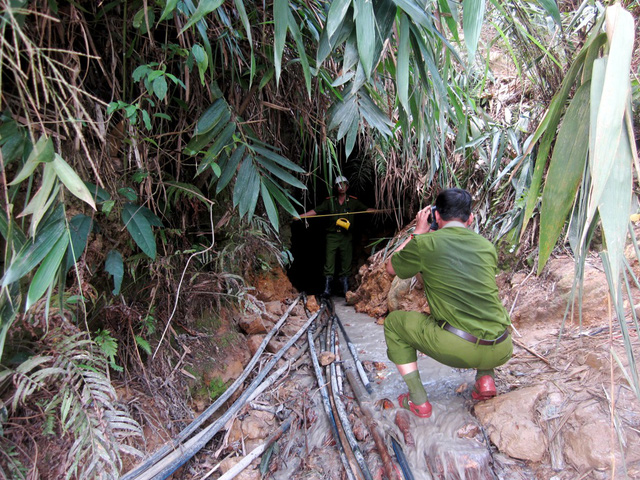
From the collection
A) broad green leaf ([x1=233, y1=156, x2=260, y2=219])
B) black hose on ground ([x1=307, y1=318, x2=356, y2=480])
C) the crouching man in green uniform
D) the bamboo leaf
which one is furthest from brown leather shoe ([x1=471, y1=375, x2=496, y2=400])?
the bamboo leaf

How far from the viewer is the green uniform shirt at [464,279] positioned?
1711 mm

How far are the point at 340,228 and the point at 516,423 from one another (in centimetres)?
356

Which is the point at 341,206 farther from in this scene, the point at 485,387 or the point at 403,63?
the point at 403,63

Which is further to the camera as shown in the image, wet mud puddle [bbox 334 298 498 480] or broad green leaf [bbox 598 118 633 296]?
wet mud puddle [bbox 334 298 498 480]

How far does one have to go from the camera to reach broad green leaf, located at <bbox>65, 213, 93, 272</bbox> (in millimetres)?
1260

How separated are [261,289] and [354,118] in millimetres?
2574

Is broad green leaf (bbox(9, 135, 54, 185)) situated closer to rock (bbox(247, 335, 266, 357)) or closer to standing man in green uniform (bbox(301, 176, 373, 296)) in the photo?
rock (bbox(247, 335, 266, 357))

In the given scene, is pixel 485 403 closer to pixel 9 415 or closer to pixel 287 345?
pixel 287 345

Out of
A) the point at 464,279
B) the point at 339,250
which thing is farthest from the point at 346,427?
the point at 339,250

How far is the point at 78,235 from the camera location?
1291mm

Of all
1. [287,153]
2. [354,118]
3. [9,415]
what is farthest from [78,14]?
[287,153]

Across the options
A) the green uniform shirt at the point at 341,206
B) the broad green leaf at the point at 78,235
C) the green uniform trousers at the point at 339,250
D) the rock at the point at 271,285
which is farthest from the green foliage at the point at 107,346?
the green uniform trousers at the point at 339,250

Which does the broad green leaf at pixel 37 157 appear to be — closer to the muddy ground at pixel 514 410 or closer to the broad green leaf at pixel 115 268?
the broad green leaf at pixel 115 268

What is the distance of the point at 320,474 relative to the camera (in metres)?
1.76
